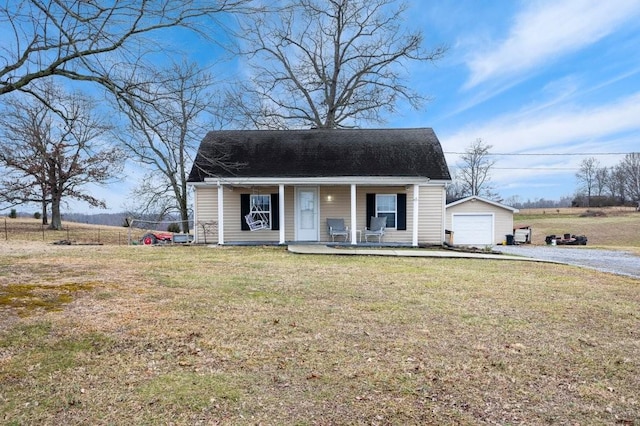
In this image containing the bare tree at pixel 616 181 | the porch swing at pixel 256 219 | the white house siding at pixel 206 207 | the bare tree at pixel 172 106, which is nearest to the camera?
the bare tree at pixel 172 106

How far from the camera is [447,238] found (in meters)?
17.0

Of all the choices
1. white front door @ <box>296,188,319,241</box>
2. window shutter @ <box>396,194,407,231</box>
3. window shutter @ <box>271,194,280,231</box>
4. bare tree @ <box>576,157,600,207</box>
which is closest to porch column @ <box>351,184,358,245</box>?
white front door @ <box>296,188,319,241</box>

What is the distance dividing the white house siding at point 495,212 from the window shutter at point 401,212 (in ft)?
22.6

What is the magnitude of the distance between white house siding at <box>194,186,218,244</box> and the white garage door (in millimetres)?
12888

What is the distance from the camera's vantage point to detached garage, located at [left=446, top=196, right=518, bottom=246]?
2030 centimetres

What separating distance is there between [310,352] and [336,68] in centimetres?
2256

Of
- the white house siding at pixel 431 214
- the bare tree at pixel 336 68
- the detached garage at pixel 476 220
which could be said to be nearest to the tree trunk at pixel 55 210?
the bare tree at pixel 336 68

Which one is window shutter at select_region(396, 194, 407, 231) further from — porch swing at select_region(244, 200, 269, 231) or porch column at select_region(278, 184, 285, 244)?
porch swing at select_region(244, 200, 269, 231)

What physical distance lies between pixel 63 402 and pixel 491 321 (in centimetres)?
435

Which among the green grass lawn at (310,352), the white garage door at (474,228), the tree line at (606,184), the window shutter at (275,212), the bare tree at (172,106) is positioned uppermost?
the tree line at (606,184)

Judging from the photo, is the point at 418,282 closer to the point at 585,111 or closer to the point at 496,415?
the point at 496,415

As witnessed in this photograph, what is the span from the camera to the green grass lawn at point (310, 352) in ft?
8.18

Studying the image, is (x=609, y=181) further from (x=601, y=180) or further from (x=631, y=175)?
(x=631, y=175)

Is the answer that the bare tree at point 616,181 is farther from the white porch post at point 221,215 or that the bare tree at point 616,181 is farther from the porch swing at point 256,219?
the white porch post at point 221,215
